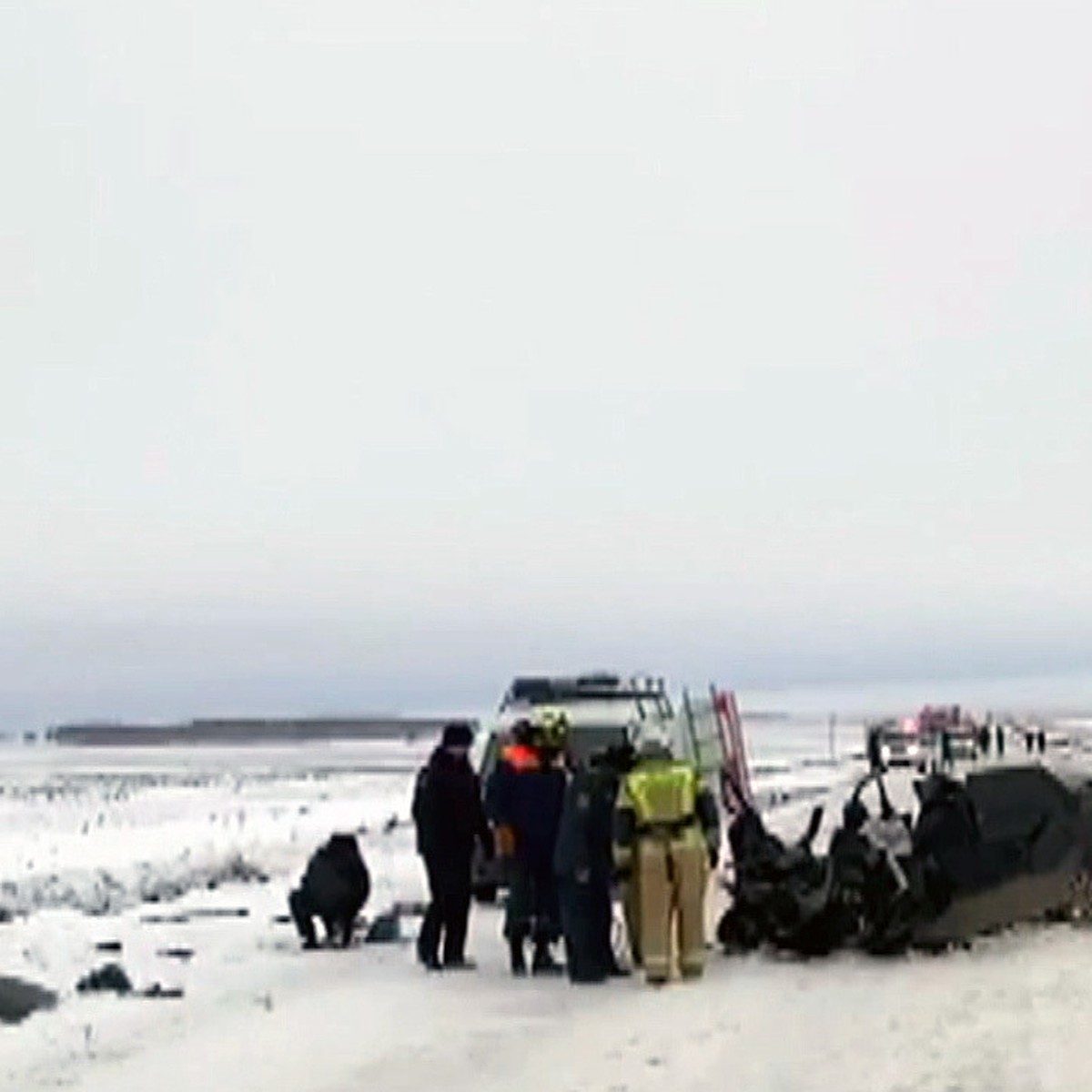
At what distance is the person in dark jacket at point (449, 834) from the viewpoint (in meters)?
16.4

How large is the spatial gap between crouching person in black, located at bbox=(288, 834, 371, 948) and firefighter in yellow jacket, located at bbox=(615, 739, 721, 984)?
331 cm

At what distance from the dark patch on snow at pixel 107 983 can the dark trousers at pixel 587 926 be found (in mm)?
3309

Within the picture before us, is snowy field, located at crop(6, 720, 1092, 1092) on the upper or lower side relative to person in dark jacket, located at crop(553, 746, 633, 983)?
lower

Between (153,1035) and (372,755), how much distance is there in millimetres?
87260

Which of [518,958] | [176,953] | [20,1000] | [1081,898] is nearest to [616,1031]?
[518,958]

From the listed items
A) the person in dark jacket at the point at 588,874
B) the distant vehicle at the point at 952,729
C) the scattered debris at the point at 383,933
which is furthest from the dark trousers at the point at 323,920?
the distant vehicle at the point at 952,729

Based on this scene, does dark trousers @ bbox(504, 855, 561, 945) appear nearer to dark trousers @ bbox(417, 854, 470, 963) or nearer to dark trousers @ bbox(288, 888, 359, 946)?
dark trousers @ bbox(417, 854, 470, 963)

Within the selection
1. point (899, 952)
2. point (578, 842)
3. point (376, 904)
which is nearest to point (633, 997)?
point (578, 842)

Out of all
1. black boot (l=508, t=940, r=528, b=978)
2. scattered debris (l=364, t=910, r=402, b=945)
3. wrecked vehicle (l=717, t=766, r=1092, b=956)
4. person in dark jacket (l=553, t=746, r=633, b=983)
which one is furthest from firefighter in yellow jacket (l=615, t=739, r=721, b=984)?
scattered debris (l=364, t=910, r=402, b=945)

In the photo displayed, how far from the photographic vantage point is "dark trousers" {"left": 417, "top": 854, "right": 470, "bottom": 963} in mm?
16422

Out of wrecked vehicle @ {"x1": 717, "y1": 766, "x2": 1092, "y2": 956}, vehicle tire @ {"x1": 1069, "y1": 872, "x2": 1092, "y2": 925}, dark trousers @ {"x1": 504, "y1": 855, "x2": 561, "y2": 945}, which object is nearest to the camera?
wrecked vehicle @ {"x1": 717, "y1": 766, "x2": 1092, "y2": 956}

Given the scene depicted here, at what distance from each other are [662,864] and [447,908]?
6.36 feet

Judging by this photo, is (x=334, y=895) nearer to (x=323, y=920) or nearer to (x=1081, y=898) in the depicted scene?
(x=323, y=920)

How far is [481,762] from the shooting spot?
21.6 m
